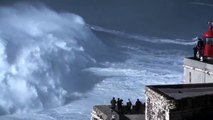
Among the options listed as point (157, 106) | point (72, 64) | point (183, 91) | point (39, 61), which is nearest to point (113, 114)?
point (183, 91)

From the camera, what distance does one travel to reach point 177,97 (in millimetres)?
10562

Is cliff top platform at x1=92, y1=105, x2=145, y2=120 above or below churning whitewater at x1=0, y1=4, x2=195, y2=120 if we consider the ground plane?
below

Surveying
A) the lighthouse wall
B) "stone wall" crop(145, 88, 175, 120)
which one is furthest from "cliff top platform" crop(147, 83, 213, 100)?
the lighthouse wall

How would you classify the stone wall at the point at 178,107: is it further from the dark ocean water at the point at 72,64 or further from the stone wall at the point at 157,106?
the dark ocean water at the point at 72,64

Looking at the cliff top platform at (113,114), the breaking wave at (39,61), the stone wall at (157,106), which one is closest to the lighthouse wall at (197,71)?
the cliff top platform at (113,114)

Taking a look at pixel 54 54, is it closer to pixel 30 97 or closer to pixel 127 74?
pixel 127 74

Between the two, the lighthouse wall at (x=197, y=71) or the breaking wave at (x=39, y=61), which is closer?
the lighthouse wall at (x=197, y=71)

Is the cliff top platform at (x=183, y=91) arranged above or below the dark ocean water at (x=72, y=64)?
below

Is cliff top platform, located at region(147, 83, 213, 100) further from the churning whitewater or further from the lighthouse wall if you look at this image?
the churning whitewater

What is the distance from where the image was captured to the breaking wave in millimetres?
28531

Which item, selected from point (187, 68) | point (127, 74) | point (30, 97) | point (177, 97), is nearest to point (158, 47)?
point (127, 74)

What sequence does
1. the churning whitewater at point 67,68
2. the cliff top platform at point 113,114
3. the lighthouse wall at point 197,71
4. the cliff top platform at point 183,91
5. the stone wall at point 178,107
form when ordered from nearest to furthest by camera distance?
the stone wall at point 178,107 → the cliff top platform at point 183,91 → the cliff top platform at point 113,114 → the lighthouse wall at point 197,71 → the churning whitewater at point 67,68

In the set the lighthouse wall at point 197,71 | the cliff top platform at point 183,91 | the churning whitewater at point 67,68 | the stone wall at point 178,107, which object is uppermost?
the churning whitewater at point 67,68

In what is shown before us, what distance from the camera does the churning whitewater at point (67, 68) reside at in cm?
2669
